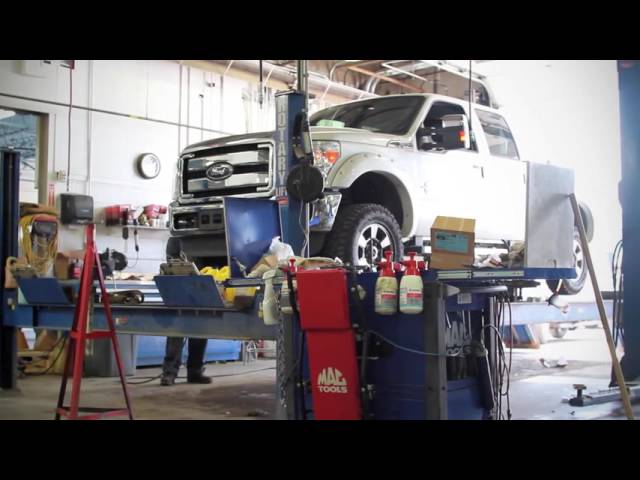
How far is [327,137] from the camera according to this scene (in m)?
5.62

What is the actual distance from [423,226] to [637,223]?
1721mm

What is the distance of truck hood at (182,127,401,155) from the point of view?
5.64 metres

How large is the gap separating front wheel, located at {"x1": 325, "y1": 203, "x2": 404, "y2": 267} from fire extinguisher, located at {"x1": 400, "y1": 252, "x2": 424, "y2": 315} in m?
1.77

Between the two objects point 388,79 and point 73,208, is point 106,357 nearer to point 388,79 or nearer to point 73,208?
point 73,208

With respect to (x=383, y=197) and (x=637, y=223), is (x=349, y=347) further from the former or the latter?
(x=637, y=223)

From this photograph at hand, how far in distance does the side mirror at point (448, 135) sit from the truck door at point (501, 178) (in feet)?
3.17

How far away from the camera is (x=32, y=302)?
19.8ft

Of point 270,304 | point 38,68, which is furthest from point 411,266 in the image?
point 38,68

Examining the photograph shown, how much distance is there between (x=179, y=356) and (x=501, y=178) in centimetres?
352

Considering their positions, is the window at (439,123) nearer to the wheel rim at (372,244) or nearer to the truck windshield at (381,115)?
the truck windshield at (381,115)

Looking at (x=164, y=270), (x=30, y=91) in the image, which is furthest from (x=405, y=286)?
(x=30, y=91)

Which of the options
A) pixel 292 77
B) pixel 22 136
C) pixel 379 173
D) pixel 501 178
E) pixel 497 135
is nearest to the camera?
pixel 379 173

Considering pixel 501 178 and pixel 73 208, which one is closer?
pixel 501 178

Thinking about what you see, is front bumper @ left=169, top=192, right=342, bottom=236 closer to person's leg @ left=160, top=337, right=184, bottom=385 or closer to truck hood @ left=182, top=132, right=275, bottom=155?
truck hood @ left=182, top=132, right=275, bottom=155
